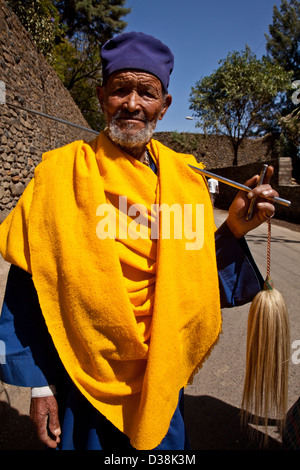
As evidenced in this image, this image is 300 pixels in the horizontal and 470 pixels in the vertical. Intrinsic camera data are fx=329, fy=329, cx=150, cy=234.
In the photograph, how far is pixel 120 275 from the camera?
1.17 meters

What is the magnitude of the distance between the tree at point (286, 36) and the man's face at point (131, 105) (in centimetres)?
3604

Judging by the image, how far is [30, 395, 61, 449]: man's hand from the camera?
1268 mm

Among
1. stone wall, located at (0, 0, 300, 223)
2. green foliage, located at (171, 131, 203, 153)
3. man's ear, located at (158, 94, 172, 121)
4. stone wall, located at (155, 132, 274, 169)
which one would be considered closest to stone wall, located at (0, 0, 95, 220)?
stone wall, located at (0, 0, 300, 223)

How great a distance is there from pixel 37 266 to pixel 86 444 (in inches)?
29.5

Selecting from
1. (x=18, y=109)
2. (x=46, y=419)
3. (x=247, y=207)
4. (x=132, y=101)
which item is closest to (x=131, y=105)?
(x=132, y=101)

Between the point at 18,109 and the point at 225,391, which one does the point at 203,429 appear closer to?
the point at 225,391

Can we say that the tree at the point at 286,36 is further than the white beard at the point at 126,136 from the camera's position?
Yes

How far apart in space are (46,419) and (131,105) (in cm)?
129

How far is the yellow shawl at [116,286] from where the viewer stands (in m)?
1.17

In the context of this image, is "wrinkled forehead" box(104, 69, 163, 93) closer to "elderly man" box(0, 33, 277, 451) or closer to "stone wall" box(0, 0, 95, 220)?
"elderly man" box(0, 33, 277, 451)

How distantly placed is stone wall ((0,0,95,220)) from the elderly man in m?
5.36

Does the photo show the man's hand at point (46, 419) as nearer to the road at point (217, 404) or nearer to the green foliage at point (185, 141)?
the road at point (217, 404)

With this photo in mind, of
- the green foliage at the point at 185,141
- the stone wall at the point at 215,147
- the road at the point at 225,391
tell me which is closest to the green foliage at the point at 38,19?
the road at the point at 225,391

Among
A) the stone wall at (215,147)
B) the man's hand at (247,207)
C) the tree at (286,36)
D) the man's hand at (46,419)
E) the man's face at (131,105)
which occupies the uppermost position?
the tree at (286,36)
